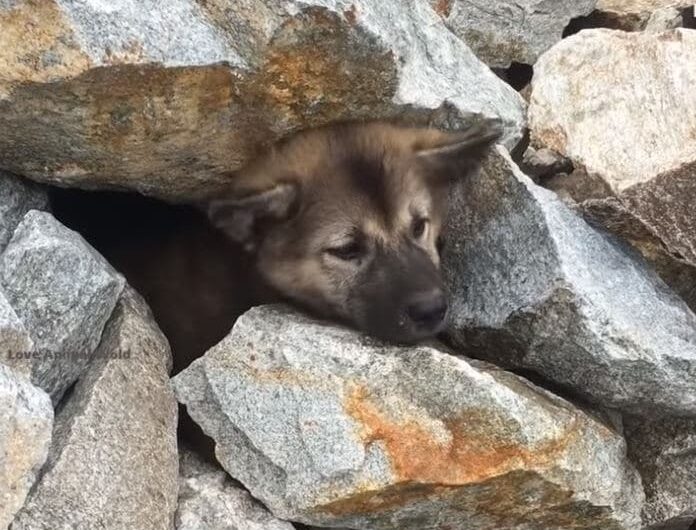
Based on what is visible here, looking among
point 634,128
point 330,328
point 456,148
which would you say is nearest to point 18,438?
point 330,328

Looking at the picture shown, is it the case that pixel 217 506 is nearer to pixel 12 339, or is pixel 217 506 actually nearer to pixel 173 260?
pixel 12 339

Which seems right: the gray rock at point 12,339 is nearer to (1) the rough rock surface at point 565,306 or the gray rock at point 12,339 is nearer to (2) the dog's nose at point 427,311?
(2) the dog's nose at point 427,311

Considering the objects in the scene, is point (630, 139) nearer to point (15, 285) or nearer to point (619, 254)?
point (619, 254)

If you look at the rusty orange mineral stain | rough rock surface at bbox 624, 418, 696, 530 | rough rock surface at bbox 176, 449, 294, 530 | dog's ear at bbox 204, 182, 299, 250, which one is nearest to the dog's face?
dog's ear at bbox 204, 182, 299, 250

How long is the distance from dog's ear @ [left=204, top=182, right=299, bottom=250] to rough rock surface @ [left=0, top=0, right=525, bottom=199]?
0.34 ft

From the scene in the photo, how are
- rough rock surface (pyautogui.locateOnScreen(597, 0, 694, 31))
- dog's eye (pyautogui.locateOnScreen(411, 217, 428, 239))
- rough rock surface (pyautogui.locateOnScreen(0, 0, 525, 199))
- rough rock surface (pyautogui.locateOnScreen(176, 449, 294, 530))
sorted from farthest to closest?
rough rock surface (pyautogui.locateOnScreen(597, 0, 694, 31))
dog's eye (pyautogui.locateOnScreen(411, 217, 428, 239))
rough rock surface (pyautogui.locateOnScreen(176, 449, 294, 530))
rough rock surface (pyautogui.locateOnScreen(0, 0, 525, 199))

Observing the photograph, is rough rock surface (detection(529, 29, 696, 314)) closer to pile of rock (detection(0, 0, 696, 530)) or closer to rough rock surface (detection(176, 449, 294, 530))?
pile of rock (detection(0, 0, 696, 530))

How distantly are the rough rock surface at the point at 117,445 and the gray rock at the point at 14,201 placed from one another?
343mm

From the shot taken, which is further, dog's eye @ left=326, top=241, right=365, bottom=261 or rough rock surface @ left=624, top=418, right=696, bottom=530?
dog's eye @ left=326, top=241, right=365, bottom=261

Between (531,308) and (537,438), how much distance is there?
0.37 metres

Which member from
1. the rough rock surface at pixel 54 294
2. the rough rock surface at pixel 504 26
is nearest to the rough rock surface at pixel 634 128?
the rough rock surface at pixel 504 26

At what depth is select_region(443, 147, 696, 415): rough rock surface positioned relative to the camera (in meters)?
2.78

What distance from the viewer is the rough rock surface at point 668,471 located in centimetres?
294

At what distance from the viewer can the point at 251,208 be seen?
3.24 meters
